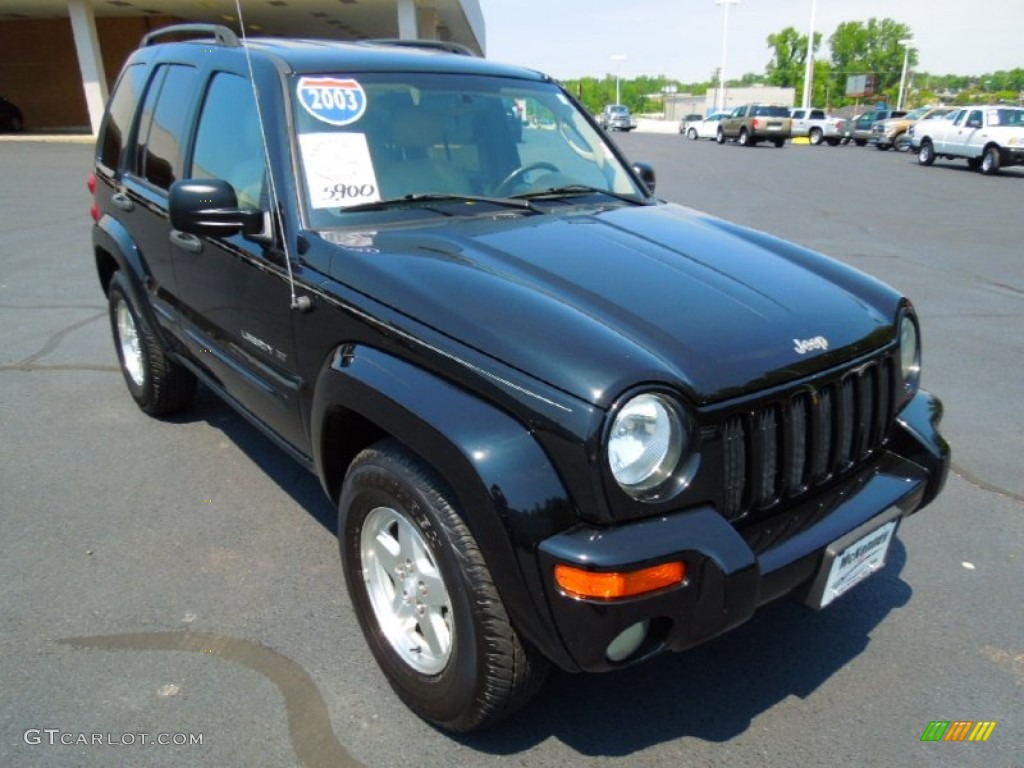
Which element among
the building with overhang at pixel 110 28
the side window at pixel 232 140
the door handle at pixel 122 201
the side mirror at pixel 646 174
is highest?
the building with overhang at pixel 110 28

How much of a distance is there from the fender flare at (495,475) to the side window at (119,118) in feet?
10.4

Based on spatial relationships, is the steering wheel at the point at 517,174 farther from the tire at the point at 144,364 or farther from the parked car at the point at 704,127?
the parked car at the point at 704,127

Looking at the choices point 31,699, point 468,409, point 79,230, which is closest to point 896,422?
point 468,409

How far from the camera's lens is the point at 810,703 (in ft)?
8.36

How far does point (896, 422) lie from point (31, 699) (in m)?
2.98

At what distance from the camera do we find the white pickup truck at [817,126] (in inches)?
1463

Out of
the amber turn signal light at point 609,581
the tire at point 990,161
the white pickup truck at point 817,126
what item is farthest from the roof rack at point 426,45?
the white pickup truck at point 817,126

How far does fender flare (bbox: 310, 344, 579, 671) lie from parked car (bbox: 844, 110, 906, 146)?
1491 inches

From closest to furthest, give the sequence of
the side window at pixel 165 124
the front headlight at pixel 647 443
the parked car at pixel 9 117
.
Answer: the front headlight at pixel 647 443 < the side window at pixel 165 124 < the parked car at pixel 9 117

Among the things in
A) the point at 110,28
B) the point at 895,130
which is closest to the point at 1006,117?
the point at 895,130

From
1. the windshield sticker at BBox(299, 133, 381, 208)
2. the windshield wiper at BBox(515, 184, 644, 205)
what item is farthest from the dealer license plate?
the windshield sticker at BBox(299, 133, 381, 208)

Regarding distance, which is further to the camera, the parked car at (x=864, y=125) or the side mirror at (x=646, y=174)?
the parked car at (x=864, y=125)
